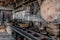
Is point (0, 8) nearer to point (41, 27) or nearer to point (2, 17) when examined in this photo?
point (2, 17)

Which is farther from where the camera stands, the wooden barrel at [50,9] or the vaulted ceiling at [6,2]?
the vaulted ceiling at [6,2]

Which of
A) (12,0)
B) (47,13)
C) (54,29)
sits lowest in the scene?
(54,29)

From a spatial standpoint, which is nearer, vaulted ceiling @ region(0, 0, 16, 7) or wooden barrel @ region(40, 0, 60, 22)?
wooden barrel @ region(40, 0, 60, 22)

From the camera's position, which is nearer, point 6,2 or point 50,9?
point 50,9

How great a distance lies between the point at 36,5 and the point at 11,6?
4.17 meters

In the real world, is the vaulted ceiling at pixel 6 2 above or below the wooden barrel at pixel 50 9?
above

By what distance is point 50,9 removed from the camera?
283 cm

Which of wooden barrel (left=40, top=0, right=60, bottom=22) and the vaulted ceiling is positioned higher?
the vaulted ceiling

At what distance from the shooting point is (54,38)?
1.92 m

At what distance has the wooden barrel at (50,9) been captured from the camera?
272 centimetres

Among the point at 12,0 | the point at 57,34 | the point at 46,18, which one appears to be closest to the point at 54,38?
the point at 57,34

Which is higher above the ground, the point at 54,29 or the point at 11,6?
the point at 11,6

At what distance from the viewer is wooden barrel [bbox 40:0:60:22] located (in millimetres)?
2722

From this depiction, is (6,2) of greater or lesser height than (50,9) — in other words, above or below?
above
